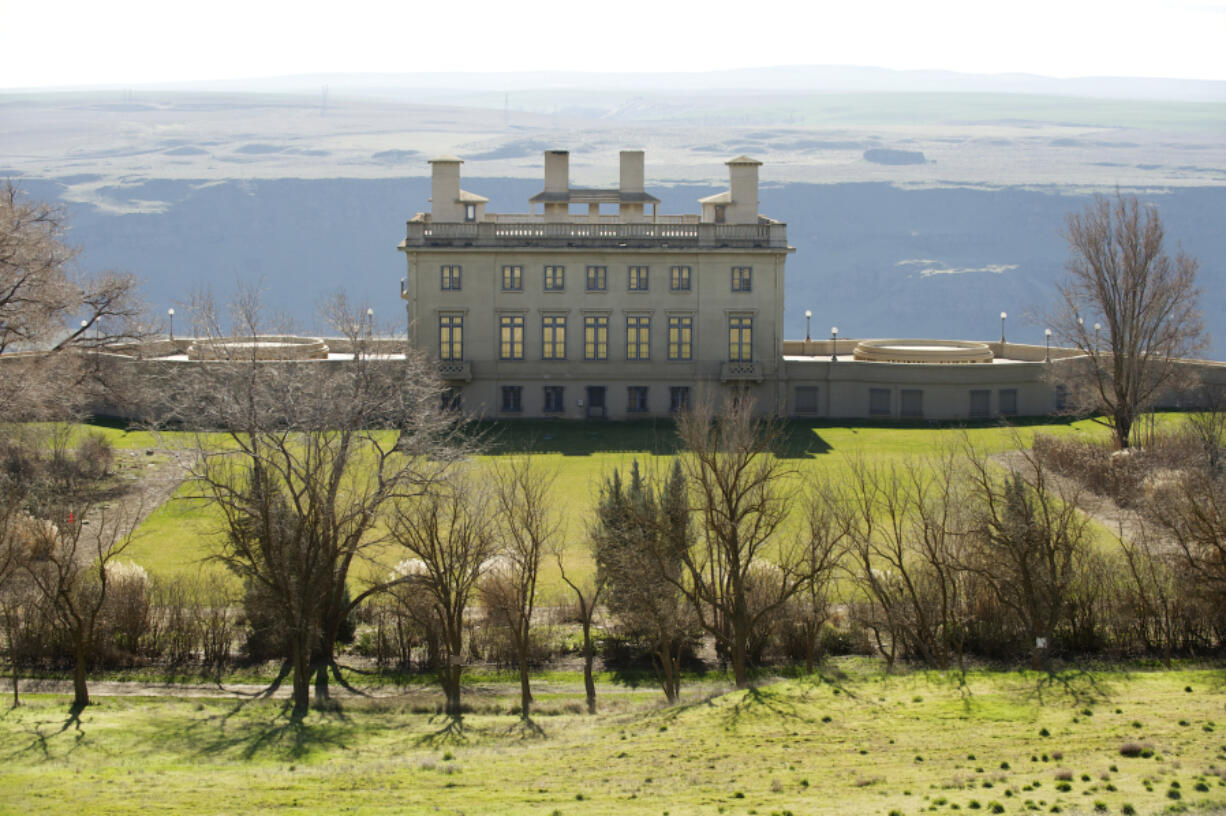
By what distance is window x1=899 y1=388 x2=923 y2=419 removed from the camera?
245ft

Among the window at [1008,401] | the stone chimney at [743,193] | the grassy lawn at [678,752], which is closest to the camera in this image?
the grassy lawn at [678,752]

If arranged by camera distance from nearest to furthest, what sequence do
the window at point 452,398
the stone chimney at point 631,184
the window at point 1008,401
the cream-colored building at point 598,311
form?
the window at point 452,398
the cream-colored building at point 598,311
the window at point 1008,401
the stone chimney at point 631,184

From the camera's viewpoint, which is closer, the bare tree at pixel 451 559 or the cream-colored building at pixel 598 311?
the bare tree at pixel 451 559

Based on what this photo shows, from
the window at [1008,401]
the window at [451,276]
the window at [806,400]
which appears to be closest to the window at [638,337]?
the window at [806,400]

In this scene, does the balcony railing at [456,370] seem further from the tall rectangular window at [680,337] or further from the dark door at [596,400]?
the tall rectangular window at [680,337]

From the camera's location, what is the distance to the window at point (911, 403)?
74.8 metres

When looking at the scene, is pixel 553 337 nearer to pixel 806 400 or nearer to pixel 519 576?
pixel 806 400

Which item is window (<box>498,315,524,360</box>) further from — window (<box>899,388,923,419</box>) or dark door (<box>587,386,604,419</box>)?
window (<box>899,388,923,419</box>)

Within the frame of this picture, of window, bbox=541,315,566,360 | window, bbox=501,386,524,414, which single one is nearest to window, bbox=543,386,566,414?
window, bbox=501,386,524,414

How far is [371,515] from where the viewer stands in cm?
3684

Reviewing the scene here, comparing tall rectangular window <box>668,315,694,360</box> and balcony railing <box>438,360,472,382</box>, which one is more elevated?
tall rectangular window <box>668,315,694,360</box>

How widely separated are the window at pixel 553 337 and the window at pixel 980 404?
70.1 ft

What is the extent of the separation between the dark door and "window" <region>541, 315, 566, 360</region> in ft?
7.43

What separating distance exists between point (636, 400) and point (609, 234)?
8810 millimetres
